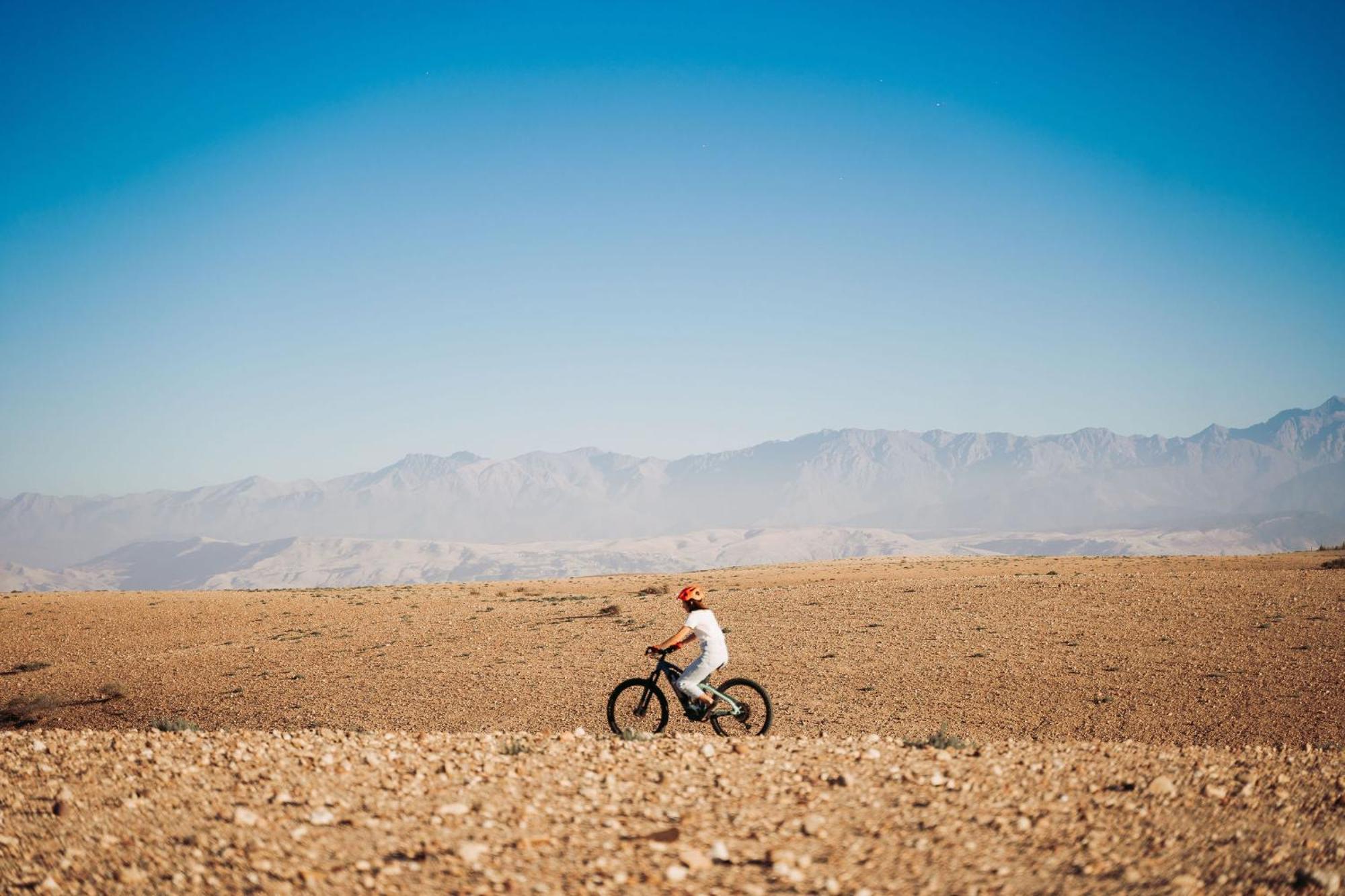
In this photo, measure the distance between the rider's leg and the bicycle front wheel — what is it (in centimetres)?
56

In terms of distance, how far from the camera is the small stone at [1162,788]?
770cm

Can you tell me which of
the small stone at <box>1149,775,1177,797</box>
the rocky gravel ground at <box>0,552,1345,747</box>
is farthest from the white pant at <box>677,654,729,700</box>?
the small stone at <box>1149,775,1177,797</box>

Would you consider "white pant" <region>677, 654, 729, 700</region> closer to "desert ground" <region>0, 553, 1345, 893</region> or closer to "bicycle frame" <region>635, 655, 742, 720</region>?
"bicycle frame" <region>635, 655, 742, 720</region>

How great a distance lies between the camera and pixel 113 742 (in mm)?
10508

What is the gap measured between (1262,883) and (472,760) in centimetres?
735

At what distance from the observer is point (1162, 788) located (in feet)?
25.5

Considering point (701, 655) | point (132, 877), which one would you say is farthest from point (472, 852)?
point (701, 655)

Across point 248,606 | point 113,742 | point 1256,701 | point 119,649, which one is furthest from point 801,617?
point 248,606

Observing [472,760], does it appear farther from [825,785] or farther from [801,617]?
[801,617]

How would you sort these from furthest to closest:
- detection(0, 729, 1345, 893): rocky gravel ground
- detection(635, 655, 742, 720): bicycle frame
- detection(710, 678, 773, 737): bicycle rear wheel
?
detection(710, 678, 773, 737): bicycle rear wheel, detection(635, 655, 742, 720): bicycle frame, detection(0, 729, 1345, 893): rocky gravel ground

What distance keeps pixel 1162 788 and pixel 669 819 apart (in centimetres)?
483

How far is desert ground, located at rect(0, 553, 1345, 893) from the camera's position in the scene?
243 inches

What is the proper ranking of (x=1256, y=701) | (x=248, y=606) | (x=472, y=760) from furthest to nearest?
(x=248, y=606) → (x=1256, y=701) → (x=472, y=760)

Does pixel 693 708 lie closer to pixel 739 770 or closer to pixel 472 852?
pixel 739 770
